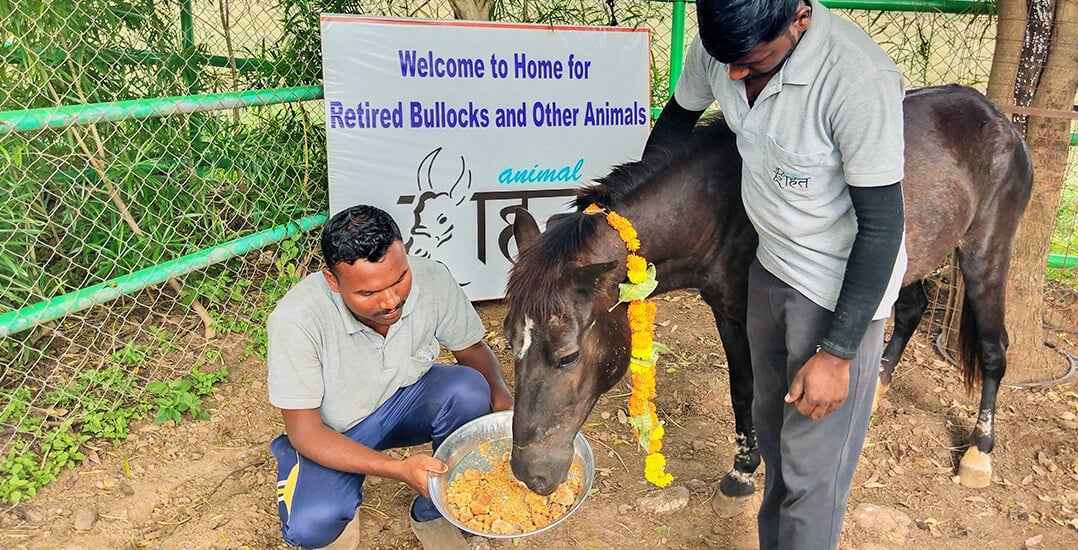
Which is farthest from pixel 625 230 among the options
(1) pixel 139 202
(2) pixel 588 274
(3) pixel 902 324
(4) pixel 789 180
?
(1) pixel 139 202

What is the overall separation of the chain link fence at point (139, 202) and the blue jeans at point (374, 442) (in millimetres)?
1303

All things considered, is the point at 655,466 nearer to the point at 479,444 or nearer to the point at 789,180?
the point at 479,444

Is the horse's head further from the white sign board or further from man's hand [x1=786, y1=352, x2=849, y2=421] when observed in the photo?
the white sign board

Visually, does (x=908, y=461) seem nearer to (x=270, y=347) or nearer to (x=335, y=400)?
(x=335, y=400)

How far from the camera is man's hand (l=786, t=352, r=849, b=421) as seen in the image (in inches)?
73.5

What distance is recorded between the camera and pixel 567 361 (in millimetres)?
2215

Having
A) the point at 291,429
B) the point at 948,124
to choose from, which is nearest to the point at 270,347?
the point at 291,429

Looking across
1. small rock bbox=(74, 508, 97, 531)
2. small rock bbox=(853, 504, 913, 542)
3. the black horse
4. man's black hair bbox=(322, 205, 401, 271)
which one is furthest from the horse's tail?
small rock bbox=(74, 508, 97, 531)

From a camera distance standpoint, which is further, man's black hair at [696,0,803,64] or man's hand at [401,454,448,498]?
man's hand at [401,454,448,498]

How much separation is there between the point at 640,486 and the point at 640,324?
3.78 ft

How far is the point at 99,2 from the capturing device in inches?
135

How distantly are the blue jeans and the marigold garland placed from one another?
62cm

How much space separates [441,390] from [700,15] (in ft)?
5.30

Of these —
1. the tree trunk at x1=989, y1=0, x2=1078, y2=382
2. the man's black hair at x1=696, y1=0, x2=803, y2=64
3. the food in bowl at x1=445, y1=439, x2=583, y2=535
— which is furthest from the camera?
the tree trunk at x1=989, y1=0, x2=1078, y2=382
